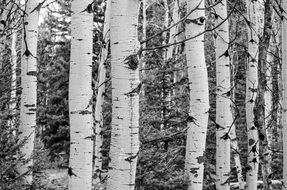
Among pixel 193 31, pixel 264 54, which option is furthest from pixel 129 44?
pixel 264 54

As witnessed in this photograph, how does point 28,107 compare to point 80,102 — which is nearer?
point 80,102

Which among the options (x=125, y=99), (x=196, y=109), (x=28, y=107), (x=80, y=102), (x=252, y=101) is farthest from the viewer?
(x=252, y=101)

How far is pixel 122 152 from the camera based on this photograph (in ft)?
7.63

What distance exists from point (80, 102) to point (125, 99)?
0.86 metres

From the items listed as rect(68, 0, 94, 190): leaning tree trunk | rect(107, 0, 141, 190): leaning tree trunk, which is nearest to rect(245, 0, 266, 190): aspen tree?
rect(68, 0, 94, 190): leaning tree trunk

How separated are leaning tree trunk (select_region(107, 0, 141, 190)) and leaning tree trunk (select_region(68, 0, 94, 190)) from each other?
2.27 feet

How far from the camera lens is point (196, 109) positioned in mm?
3824

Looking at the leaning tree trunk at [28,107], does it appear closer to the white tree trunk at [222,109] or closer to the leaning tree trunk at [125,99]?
the white tree trunk at [222,109]

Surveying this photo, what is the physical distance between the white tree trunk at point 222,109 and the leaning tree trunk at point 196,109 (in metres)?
0.84

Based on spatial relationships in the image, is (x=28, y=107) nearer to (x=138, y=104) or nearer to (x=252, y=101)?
(x=138, y=104)

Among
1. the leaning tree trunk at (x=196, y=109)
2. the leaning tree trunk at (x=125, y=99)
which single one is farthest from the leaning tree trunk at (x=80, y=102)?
the leaning tree trunk at (x=196, y=109)

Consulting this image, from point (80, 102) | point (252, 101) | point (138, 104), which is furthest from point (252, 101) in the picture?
point (138, 104)

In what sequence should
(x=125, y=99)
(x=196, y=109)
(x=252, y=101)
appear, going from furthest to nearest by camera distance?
1. (x=252, y=101)
2. (x=196, y=109)
3. (x=125, y=99)

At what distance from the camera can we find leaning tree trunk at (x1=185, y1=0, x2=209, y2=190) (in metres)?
3.79
